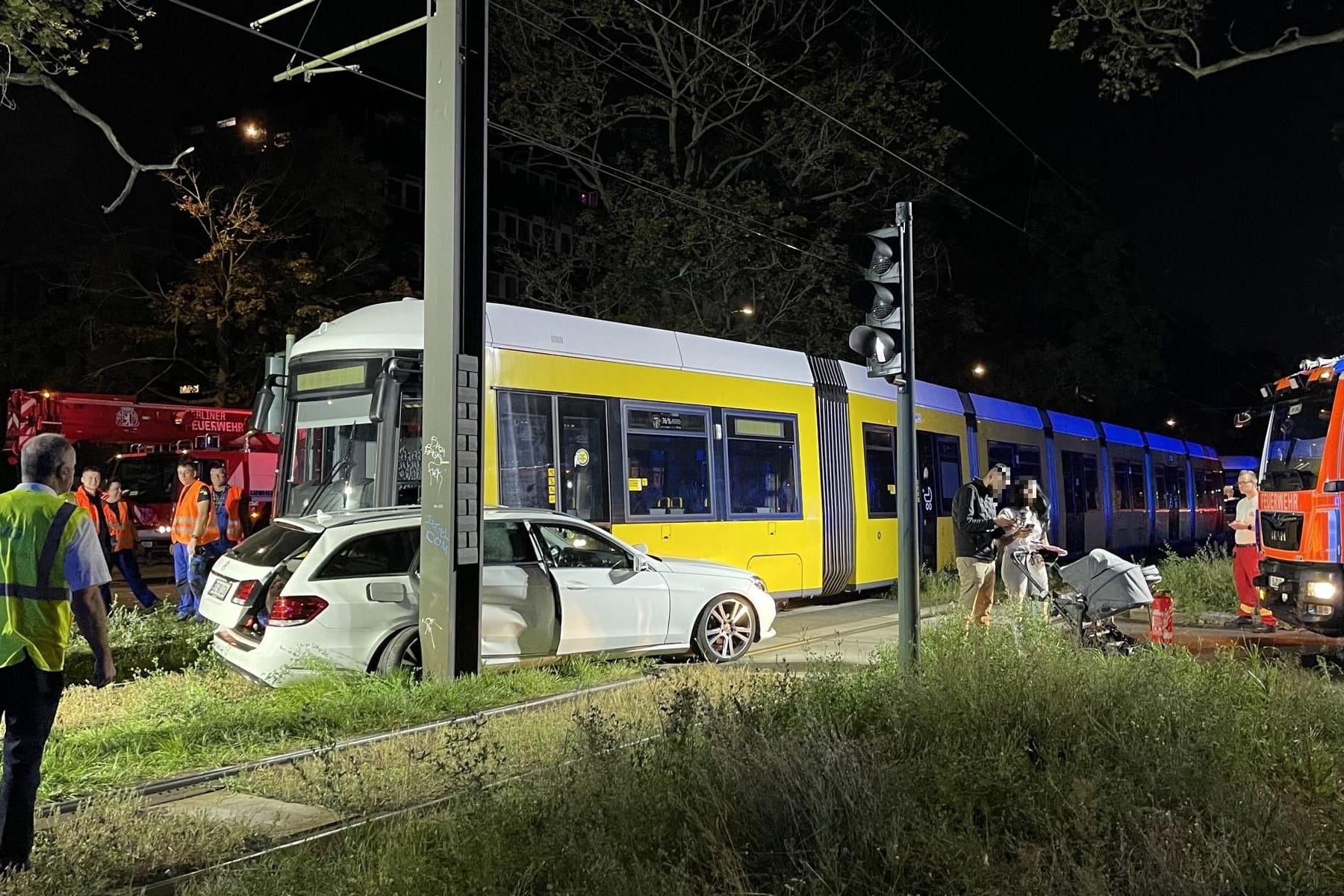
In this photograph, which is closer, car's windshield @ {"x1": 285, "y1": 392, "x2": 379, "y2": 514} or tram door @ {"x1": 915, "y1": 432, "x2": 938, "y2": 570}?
car's windshield @ {"x1": 285, "y1": 392, "x2": 379, "y2": 514}

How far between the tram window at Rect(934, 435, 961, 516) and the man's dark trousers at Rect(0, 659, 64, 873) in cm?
1417

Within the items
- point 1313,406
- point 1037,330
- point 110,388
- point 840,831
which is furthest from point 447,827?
point 1037,330

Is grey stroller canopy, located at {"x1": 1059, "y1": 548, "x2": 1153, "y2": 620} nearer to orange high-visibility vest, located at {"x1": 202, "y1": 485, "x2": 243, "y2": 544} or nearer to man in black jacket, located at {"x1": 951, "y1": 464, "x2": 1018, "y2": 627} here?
man in black jacket, located at {"x1": 951, "y1": 464, "x2": 1018, "y2": 627}

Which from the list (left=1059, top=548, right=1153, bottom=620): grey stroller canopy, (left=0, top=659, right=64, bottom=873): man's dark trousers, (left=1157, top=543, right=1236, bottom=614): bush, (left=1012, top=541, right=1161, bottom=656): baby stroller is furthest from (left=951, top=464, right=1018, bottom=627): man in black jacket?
(left=0, top=659, right=64, bottom=873): man's dark trousers

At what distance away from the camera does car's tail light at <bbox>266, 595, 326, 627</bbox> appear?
7648 mm

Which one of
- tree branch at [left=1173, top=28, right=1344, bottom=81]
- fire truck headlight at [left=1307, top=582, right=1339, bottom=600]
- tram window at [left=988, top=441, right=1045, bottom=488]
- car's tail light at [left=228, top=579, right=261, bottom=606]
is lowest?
fire truck headlight at [left=1307, top=582, right=1339, bottom=600]

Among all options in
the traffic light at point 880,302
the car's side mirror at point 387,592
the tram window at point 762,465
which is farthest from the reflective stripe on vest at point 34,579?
the tram window at point 762,465

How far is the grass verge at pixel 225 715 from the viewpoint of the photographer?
6262mm

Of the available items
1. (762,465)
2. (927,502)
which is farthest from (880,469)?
(762,465)

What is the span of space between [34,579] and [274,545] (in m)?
3.71

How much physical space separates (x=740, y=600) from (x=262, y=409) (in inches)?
203

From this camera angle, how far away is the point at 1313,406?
10.4 m

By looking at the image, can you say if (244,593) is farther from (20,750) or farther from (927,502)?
(927,502)

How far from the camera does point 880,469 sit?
15508 mm
